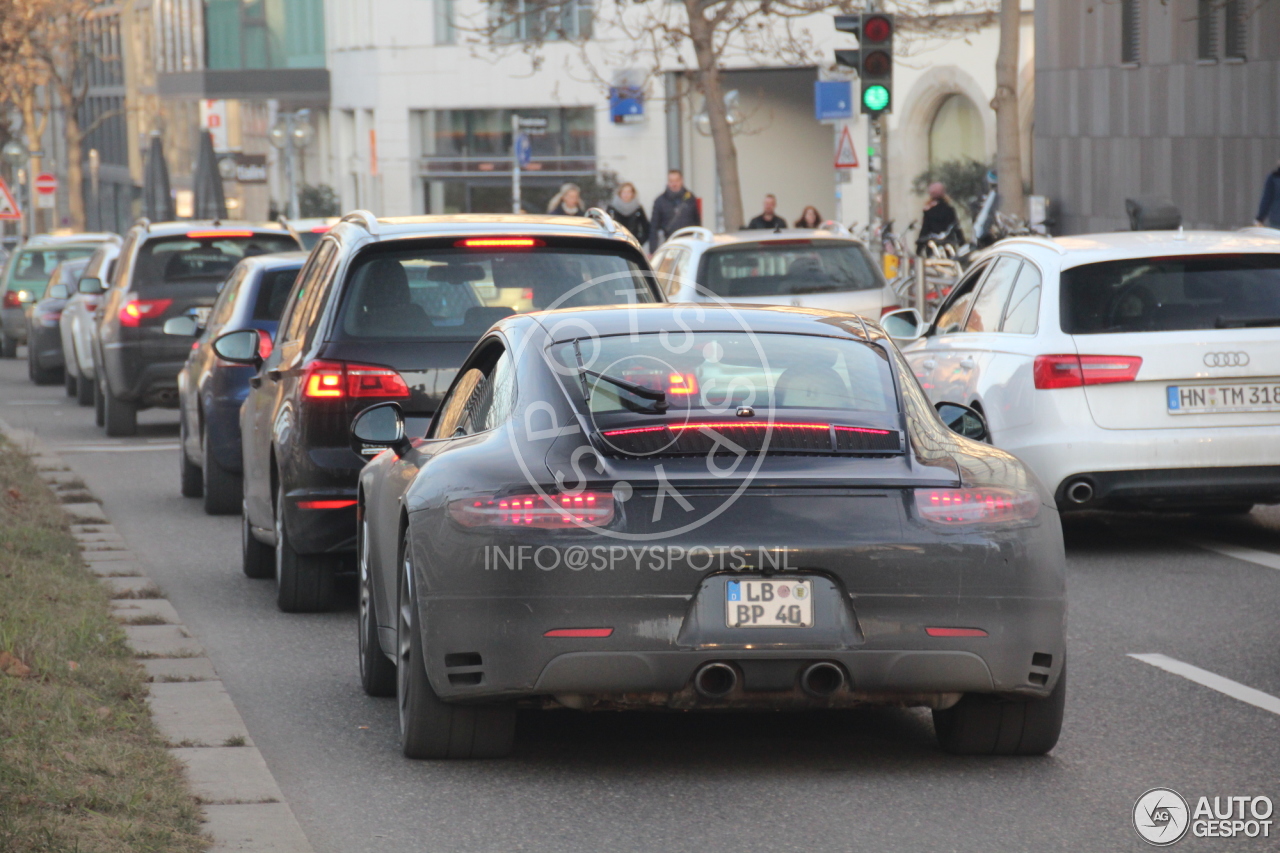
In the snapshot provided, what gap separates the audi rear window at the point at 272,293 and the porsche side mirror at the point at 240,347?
8.57 feet

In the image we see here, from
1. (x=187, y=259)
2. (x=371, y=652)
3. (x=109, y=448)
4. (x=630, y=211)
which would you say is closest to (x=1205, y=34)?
(x=630, y=211)

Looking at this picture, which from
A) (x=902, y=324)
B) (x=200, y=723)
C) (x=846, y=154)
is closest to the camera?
(x=200, y=723)

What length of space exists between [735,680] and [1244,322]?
5572mm

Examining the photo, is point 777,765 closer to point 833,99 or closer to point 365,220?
point 365,220

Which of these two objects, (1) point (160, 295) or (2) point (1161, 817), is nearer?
A: (2) point (1161, 817)

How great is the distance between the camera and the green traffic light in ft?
66.3

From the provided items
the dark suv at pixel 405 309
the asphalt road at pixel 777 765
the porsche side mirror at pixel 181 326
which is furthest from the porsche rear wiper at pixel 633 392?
the porsche side mirror at pixel 181 326

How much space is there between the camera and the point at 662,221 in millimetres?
31969

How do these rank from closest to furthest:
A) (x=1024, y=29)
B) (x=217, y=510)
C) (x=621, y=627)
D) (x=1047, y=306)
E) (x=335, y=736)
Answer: (x=621, y=627), (x=335, y=736), (x=1047, y=306), (x=217, y=510), (x=1024, y=29)

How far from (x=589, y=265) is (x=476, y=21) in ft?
Result: 182

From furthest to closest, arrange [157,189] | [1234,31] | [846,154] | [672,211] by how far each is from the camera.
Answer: [157,189] → [672,211] → [846,154] → [1234,31]

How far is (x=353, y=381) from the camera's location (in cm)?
875

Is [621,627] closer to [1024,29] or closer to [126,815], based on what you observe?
[126,815]

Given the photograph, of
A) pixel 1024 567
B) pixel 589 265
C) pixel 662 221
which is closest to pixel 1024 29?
pixel 662 221
